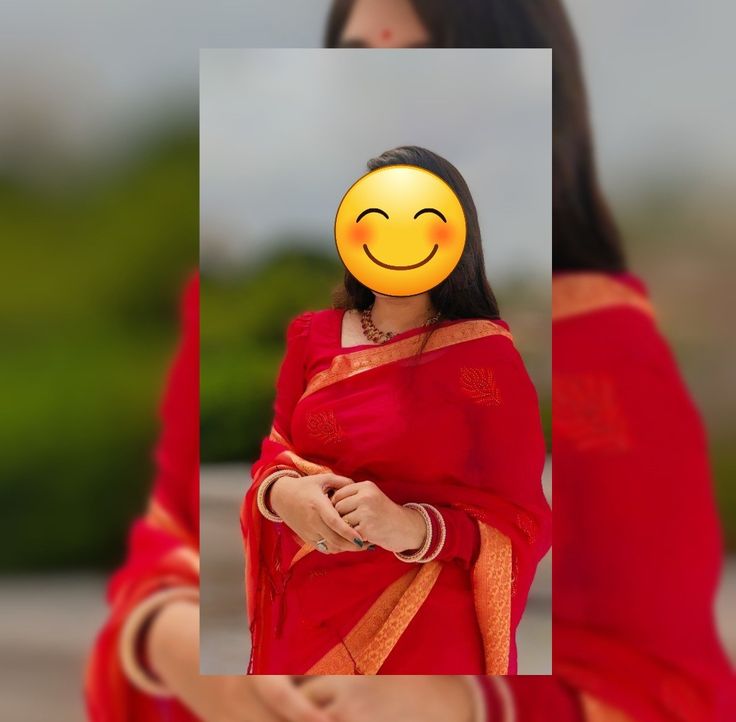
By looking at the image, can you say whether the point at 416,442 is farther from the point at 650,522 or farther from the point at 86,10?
the point at 86,10

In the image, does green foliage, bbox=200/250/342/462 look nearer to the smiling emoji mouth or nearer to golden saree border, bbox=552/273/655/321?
the smiling emoji mouth

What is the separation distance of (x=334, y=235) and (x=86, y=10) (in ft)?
1.91

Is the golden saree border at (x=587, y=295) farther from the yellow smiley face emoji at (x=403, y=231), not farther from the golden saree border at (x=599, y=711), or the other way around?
the golden saree border at (x=599, y=711)

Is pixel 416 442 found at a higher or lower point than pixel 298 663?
higher

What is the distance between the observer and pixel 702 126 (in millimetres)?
1430

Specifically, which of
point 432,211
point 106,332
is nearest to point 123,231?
point 106,332

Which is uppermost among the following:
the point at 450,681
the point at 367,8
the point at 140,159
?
the point at 367,8

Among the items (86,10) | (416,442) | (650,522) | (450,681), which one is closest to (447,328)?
(416,442)

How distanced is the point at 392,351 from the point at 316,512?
0.88 ft

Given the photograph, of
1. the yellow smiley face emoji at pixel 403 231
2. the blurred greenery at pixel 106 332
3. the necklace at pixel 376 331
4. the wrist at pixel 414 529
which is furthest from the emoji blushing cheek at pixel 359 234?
the wrist at pixel 414 529

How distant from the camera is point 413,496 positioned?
1.31 metres

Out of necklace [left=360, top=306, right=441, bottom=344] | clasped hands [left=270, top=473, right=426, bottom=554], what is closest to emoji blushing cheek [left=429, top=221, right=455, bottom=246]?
necklace [left=360, top=306, right=441, bottom=344]

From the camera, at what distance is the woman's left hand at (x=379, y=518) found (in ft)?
4.23

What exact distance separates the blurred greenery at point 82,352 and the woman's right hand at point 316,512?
31 centimetres
